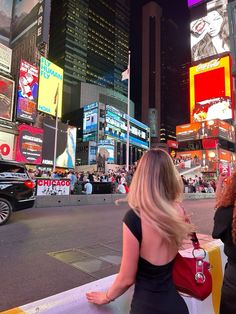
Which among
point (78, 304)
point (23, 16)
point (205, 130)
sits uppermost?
point (23, 16)

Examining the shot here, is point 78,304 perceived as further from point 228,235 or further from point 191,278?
point 228,235

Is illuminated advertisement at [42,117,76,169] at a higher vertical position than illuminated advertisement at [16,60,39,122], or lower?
lower

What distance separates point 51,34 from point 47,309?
16775 cm

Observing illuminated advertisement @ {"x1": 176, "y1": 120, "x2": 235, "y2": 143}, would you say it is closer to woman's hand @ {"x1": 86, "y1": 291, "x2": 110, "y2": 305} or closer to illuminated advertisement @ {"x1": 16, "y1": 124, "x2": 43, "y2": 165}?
illuminated advertisement @ {"x1": 16, "y1": 124, "x2": 43, "y2": 165}

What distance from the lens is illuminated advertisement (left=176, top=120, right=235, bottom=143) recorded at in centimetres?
9421

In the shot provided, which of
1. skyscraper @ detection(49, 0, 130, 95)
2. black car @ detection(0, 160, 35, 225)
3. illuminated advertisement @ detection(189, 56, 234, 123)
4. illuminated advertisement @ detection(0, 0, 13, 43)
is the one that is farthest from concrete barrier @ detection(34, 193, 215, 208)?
skyscraper @ detection(49, 0, 130, 95)

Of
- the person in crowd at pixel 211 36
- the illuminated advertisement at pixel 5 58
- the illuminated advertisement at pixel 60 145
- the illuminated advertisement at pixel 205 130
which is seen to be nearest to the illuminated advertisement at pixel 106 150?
the illuminated advertisement at pixel 60 145

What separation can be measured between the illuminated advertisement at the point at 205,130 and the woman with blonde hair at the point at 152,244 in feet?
312

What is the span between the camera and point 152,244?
1911mm

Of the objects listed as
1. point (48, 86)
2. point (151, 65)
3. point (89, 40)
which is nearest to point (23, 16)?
point (48, 86)

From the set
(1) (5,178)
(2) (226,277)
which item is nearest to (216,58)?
(1) (5,178)

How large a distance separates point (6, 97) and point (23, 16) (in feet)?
51.2

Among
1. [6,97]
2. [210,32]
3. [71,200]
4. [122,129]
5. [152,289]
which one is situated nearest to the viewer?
[152,289]

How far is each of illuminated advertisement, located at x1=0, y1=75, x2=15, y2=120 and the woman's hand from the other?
1913 inches
